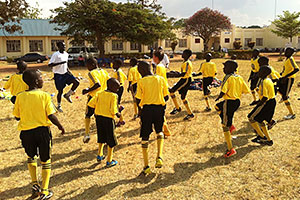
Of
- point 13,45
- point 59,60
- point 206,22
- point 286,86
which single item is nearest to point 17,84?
point 59,60

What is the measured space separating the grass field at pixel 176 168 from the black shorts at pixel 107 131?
0.54m

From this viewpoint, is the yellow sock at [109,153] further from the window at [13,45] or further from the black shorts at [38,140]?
the window at [13,45]

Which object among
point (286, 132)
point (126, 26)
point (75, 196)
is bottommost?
point (75, 196)

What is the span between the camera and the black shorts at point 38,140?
142 inches

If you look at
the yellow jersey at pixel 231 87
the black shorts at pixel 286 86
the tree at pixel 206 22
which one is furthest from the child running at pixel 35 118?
the tree at pixel 206 22

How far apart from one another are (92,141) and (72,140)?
0.51 metres

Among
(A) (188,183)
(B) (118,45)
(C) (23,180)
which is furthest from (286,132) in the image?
(B) (118,45)

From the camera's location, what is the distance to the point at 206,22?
114 feet

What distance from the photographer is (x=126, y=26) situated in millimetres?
22797

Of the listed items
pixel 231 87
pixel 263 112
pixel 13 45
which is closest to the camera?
pixel 231 87

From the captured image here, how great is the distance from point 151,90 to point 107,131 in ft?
3.64

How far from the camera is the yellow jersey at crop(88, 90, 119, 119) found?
4402 millimetres

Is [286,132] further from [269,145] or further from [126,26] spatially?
[126,26]

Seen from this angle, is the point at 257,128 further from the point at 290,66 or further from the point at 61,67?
the point at 61,67
